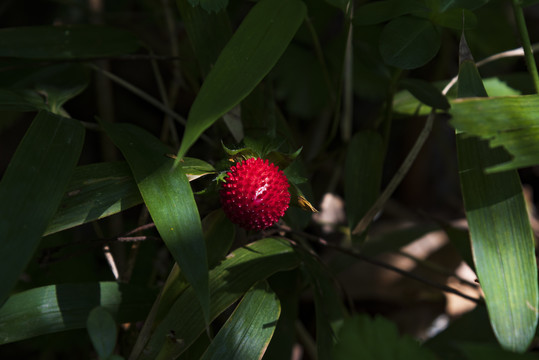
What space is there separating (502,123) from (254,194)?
26 centimetres

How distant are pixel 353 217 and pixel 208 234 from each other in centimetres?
22

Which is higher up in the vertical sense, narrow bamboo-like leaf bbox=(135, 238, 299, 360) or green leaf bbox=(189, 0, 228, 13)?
green leaf bbox=(189, 0, 228, 13)

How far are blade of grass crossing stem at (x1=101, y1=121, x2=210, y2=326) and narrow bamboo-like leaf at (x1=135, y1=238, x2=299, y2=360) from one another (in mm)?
81

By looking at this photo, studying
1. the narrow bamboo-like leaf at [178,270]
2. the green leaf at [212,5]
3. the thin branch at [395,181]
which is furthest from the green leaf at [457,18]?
the narrow bamboo-like leaf at [178,270]

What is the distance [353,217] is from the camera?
2.46 feet

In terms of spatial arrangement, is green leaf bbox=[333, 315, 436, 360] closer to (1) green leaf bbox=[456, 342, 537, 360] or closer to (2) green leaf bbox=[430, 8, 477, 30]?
(1) green leaf bbox=[456, 342, 537, 360]

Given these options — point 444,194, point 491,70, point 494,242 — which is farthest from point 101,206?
point 444,194

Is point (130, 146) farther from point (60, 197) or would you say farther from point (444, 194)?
point (444, 194)

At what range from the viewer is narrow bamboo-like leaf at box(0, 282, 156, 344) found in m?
0.59

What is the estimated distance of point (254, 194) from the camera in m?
0.55

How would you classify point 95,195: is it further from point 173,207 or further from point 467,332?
point 467,332

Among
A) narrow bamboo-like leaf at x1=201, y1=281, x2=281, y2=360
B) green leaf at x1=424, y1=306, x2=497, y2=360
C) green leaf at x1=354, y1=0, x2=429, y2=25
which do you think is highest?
green leaf at x1=354, y1=0, x2=429, y2=25

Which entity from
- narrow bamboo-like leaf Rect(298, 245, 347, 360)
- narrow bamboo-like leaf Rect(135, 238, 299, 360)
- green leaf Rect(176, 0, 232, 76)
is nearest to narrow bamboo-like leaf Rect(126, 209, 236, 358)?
narrow bamboo-like leaf Rect(135, 238, 299, 360)

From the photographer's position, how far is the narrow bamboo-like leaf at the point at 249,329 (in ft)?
1.86
